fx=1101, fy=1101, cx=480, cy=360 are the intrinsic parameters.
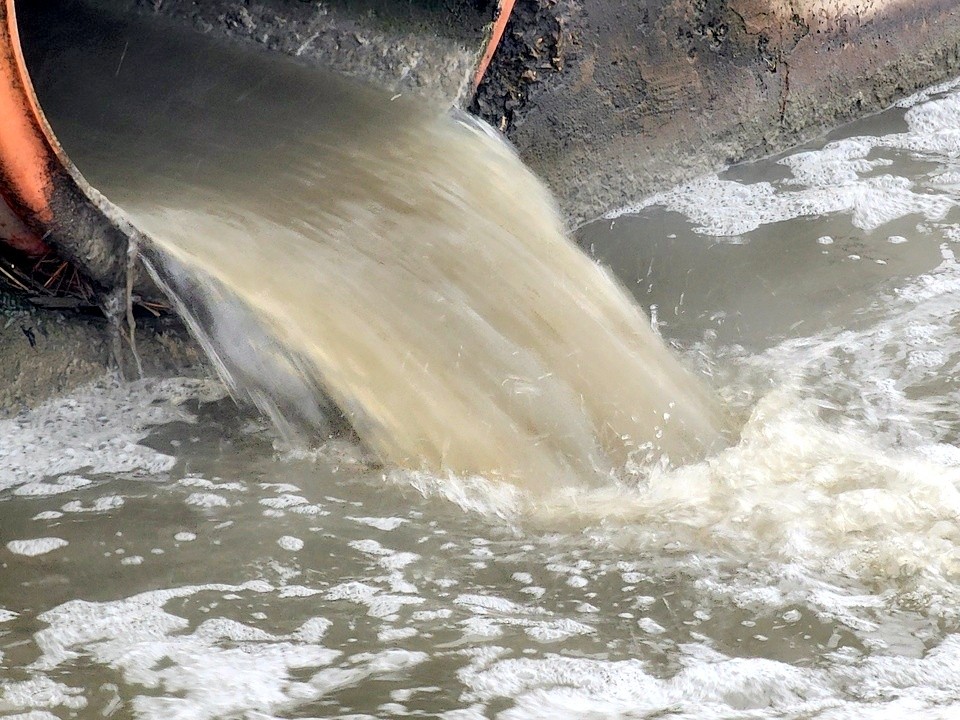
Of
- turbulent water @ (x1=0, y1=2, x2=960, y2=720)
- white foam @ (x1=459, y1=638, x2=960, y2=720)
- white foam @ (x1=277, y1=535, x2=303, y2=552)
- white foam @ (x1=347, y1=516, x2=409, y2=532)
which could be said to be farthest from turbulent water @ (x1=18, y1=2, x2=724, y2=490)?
white foam @ (x1=459, y1=638, x2=960, y2=720)

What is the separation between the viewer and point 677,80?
3.68 meters

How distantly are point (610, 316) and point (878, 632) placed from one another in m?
1.15

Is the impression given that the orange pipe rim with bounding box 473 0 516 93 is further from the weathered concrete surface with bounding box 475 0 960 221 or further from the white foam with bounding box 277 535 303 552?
the white foam with bounding box 277 535 303 552

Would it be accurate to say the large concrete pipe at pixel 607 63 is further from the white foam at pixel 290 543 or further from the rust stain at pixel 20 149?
the white foam at pixel 290 543

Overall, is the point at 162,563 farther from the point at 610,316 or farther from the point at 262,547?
the point at 610,316

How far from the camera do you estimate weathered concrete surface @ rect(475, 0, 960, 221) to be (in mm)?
3410

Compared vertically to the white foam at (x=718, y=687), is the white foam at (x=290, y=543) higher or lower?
higher

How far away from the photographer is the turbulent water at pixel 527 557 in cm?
165

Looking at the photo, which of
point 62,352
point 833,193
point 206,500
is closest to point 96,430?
point 62,352

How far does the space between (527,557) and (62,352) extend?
1401mm

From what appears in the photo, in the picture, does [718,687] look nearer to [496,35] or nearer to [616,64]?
[496,35]

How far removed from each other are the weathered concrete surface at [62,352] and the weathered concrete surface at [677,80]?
4.08 feet

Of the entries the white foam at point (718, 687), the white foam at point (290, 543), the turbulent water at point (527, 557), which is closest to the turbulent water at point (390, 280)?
the turbulent water at point (527, 557)

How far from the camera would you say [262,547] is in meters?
2.06
